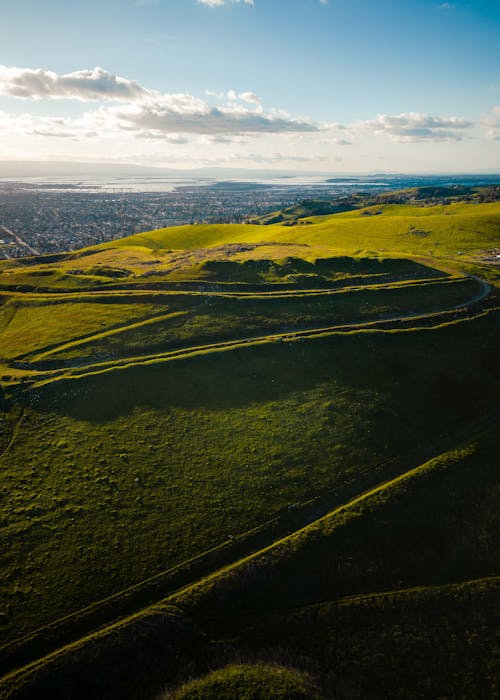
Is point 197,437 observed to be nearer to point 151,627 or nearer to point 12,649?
point 151,627

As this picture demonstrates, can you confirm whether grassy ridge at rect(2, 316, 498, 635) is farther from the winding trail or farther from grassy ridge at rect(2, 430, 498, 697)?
grassy ridge at rect(2, 430, 498, 697)

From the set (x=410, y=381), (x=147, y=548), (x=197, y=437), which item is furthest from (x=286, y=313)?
(x=147, y=548)

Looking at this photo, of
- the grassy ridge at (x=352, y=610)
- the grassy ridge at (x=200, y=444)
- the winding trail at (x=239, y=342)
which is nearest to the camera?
the grassy ridge at (x=352, y=610)

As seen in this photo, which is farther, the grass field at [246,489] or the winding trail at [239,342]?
the winding trail at [239,342]

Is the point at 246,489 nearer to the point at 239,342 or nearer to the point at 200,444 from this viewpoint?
the point at 200,444

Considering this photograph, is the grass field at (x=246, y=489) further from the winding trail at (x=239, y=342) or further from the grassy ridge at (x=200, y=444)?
the winding trail at (x=239, y=342)

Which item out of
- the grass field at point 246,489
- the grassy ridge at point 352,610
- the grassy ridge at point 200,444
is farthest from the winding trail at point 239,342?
the grassy ridge at point 352,610

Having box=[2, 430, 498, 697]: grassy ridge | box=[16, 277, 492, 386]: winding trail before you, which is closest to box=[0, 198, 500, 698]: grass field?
box=[2, 430, 498, 697]: grassy ridge

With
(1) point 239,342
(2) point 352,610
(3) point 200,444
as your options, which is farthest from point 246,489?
(1) point 239,342
